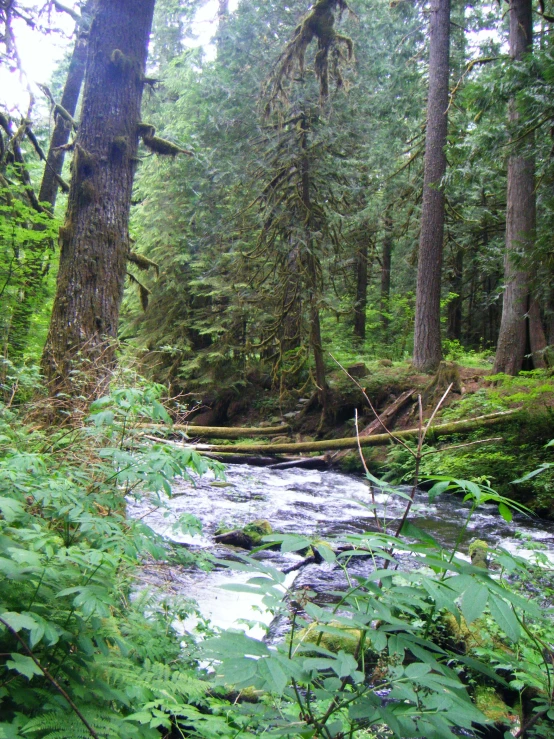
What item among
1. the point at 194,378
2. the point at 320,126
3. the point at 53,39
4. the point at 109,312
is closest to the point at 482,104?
the point at 320,126

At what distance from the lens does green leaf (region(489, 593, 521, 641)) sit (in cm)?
118

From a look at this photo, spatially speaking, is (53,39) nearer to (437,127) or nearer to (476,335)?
(437,127)

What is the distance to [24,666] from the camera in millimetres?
1672

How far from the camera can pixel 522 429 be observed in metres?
8.61

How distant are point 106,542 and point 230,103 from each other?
14.4 metres

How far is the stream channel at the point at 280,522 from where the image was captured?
4.69m

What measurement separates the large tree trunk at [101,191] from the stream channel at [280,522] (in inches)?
84.7

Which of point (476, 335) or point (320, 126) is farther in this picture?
point (476, 335)

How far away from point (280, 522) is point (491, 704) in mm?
4335

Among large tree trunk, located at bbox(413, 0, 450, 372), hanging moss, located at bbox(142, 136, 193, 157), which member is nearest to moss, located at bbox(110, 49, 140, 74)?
hanging moss, located at bbox(142, 136, 193, 157)

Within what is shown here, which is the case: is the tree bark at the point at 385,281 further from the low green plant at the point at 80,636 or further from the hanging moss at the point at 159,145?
the low green plant at the point at 80,636

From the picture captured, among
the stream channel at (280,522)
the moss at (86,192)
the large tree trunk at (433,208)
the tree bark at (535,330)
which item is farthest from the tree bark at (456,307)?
the moss at (86,192)

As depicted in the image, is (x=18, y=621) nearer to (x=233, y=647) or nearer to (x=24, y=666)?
(x=24, y=666)

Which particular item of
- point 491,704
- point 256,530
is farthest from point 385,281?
point 491,704
